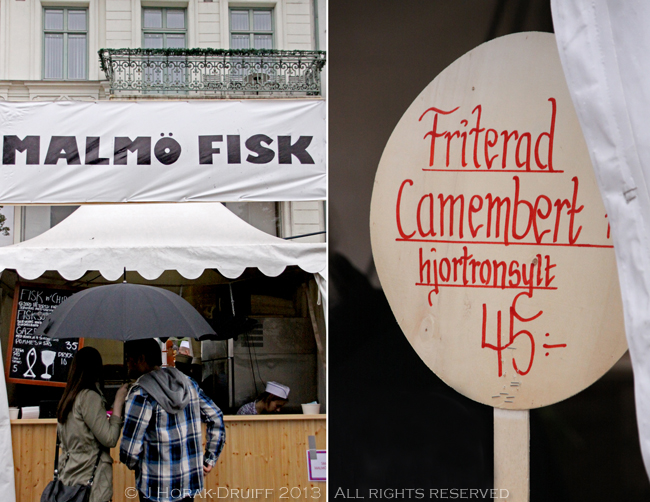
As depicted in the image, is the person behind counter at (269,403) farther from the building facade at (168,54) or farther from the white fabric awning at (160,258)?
the building facade at (168,54)

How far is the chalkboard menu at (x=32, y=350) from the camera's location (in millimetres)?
8414

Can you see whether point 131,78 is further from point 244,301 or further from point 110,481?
point 110,481

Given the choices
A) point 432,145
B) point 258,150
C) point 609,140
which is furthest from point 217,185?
point 609,140

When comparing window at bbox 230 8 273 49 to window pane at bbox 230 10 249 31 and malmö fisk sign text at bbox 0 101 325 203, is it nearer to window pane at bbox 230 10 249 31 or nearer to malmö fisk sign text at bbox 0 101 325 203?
window pane at bbox 230 10 249 31

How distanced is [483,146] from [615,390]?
1.71 ft

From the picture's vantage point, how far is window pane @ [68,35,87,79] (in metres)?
13.9

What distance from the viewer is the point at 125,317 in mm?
4926

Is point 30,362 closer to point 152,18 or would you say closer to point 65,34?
point 65,34

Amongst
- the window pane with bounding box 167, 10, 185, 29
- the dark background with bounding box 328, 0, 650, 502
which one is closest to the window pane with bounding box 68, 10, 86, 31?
the window pane with bounding box 167, 10, 185, 29

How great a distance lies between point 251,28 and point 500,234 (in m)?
13.7

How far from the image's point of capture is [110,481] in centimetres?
473

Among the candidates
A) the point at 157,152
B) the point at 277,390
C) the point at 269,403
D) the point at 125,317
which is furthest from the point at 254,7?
the point at 125,317

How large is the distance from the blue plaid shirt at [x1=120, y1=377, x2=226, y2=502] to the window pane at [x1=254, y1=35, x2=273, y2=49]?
35.8ft

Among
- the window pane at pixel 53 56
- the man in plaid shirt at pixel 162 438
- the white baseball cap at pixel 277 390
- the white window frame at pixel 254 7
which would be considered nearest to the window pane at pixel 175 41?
the white window frame at pixel 254 7
